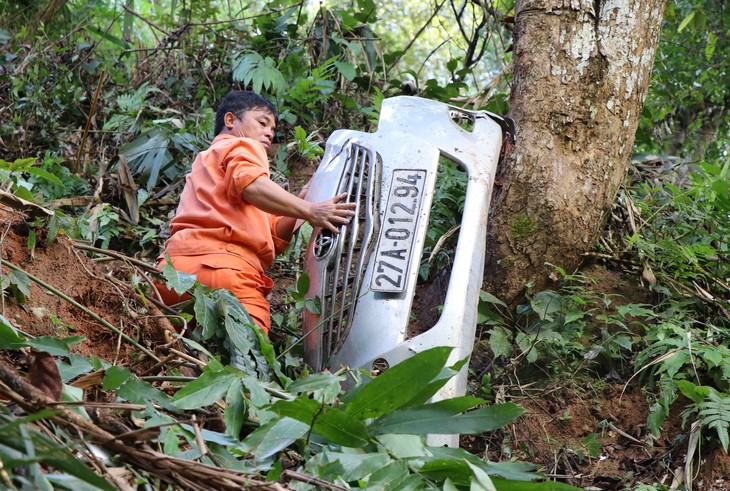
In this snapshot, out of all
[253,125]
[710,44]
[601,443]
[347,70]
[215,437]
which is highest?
[710,44]

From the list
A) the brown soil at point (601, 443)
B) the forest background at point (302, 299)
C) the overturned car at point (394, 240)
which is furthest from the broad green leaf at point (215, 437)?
the brown soil at point (601, 443)

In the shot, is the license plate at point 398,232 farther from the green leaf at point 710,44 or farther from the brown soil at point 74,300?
the green leaf at point 710,44

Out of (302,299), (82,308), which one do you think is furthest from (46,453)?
(302,299)

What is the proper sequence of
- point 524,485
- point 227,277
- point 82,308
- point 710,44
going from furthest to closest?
point 710,44, point 227,277, point 82,308, point 524,485

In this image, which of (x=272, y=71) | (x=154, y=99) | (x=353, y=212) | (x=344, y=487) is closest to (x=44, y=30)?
(x=154, y=99)

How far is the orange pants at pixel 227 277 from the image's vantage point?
366 centimetres

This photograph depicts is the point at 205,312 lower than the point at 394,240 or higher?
lower

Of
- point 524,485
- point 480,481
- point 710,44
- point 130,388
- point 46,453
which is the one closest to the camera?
point 46,453

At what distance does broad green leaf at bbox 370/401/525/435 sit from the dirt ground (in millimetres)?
994

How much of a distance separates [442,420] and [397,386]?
132mm

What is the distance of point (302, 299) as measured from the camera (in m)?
3.50

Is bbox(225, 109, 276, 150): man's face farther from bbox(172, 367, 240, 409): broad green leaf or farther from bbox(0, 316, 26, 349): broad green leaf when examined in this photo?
bbox(0, 316, 26, 349): broad green leaf

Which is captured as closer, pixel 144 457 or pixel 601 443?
pixel 144 457

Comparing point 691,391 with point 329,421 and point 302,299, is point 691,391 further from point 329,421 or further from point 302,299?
point 329,421
